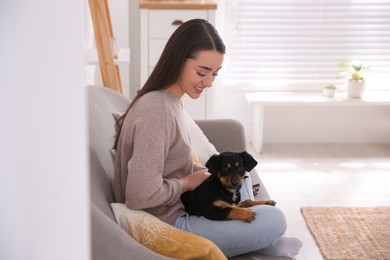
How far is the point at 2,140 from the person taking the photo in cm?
48

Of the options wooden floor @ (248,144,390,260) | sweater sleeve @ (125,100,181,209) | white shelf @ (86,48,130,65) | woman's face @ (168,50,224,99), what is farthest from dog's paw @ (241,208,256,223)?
white shelf @ (86,48,130,65)

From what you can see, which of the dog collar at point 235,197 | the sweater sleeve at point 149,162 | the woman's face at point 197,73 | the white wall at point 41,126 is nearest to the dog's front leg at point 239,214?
the dog collar at point 235,197

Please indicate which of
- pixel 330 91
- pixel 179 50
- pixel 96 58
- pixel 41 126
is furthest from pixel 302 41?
pixel 41 126

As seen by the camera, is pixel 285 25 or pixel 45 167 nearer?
pixel 45 167

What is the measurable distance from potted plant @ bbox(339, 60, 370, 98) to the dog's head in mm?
3083

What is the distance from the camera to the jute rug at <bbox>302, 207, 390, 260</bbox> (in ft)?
10.5

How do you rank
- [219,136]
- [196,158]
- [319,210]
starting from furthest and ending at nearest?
1. [319,210]
2. [219,136]
3. [196,158]

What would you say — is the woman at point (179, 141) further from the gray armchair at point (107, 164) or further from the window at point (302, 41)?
the window at point (302, 41)

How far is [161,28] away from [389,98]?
5.79ft

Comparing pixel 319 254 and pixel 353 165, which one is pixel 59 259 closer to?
pixel 319 254

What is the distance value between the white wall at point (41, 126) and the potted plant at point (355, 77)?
4.71 meters

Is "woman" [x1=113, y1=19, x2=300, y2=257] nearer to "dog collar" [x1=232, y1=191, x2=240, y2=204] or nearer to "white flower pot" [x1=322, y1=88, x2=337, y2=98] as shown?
"dog collar" [x1=232, y1=191, x2=240, y2=204]

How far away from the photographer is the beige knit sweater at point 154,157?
72.6 inches

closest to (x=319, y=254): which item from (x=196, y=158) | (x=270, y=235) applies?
(x=196, y=158)
